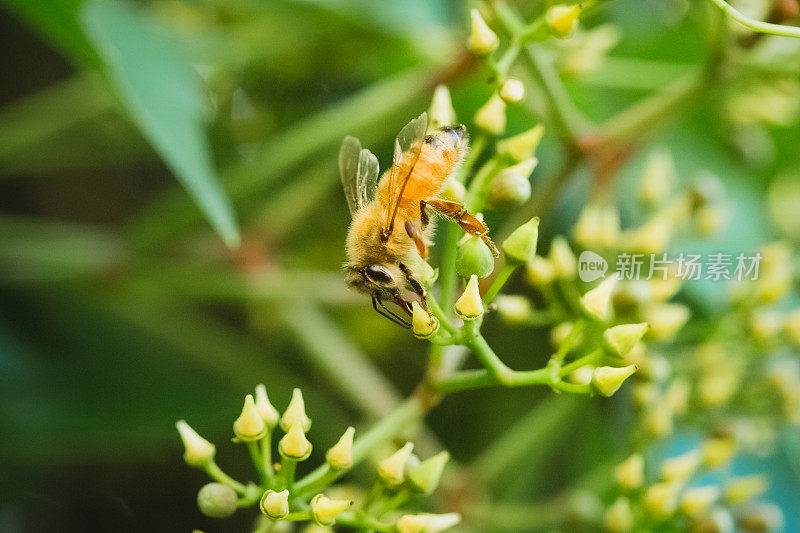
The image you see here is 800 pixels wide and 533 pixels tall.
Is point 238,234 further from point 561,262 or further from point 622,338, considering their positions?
point 622,338

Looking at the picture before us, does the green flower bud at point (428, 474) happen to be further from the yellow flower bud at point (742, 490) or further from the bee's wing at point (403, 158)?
the yellow flower bud at point (742, 490)

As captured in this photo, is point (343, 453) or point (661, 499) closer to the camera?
point (343, 453)

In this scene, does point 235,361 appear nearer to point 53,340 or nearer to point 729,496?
point 53,340

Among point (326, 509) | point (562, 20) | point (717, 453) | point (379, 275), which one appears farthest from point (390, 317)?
point (717, 453)

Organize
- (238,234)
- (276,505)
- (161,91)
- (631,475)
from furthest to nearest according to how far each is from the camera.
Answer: (238,234) < (161,91) < (631,475) < (276,505)

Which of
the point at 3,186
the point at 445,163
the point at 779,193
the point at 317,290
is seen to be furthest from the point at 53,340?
the point at 779,193
